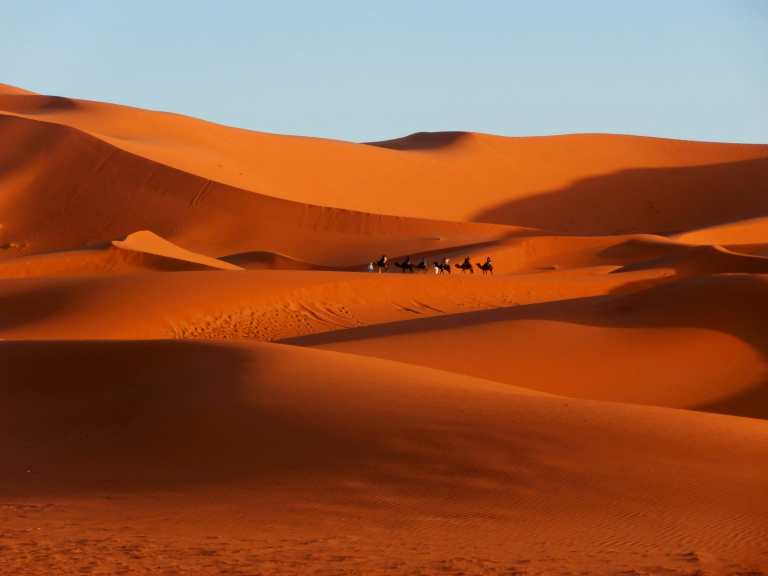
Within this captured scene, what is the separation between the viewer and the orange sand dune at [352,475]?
6.09 m

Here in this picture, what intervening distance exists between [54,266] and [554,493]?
23.5m

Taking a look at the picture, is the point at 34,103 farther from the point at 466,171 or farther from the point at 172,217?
the point at 466,171

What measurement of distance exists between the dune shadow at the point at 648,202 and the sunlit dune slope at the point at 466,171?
84mm

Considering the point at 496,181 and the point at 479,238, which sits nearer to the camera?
the point at 479,238

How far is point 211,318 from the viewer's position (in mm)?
21266

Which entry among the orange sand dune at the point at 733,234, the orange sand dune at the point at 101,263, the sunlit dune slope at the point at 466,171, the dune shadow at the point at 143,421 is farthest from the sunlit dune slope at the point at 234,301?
the sunlit dune slope at the point at 466,171

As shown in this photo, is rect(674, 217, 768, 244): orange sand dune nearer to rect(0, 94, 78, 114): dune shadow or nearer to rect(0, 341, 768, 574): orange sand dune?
rect(0, 341, 768, 574): orange sand dune

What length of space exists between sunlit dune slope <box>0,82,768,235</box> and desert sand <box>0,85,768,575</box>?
4.65 m

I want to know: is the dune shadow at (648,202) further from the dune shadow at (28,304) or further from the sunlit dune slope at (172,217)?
the dune shadow at (28,304)

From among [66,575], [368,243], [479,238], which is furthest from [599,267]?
[66,575]

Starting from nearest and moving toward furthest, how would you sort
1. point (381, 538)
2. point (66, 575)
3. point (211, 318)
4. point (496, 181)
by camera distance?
point (66, 575) < point (381, 538) < point (211, 318) < point (496, 181)

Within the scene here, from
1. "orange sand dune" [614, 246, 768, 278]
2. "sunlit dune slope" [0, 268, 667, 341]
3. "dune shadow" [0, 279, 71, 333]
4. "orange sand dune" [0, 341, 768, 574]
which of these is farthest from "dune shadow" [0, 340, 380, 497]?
"orange sand dune" [614, 246, 768, 278]

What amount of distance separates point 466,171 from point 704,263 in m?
29.1

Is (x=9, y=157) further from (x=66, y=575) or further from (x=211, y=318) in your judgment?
(x=66, y=575)
